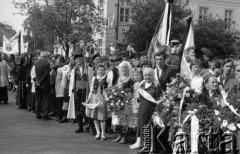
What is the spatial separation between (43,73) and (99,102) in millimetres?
3602

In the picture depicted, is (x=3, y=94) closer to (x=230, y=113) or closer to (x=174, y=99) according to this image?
(x=174, y=99)

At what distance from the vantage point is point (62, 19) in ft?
81.9

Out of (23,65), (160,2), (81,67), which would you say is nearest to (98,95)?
(81,67)

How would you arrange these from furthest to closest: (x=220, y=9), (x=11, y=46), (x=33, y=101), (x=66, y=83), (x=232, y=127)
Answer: (x=220, y=9), (x=11, y=46), (x=33, y=101), (x=66, y=83), (x=232, y=127)

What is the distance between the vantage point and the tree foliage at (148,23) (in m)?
27.0

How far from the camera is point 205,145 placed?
20.2ft

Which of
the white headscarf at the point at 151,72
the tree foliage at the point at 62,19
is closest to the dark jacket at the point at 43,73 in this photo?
the white headscarf at the point at 151,72

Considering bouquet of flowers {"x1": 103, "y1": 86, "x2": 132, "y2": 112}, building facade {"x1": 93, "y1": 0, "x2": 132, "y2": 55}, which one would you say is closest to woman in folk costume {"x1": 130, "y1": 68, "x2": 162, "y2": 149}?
bouquet of flowers {"x1": 103, "y1": 86, "x2": 132, "y2": 112}

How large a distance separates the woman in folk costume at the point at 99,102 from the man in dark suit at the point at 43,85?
10.3ft

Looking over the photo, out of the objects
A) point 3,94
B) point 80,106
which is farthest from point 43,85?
point 3,94

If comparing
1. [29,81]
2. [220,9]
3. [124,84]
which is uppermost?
[220,9]

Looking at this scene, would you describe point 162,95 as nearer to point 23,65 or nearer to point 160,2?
point 23,65

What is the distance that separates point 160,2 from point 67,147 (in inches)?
835

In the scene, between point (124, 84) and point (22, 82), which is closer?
point (124, 84)
